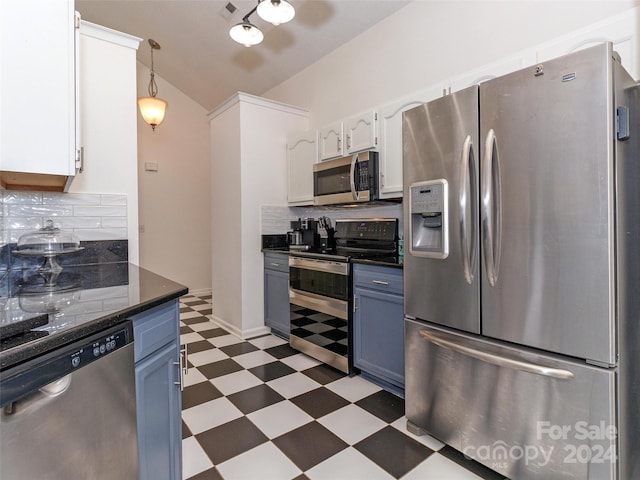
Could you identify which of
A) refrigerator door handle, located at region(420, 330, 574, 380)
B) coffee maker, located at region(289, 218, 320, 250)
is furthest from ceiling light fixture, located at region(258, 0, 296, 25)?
refrigerator door handle, located at region(420, 330, 574, 380)

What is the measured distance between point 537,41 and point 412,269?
1.55m

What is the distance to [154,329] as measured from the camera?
3.50 feet

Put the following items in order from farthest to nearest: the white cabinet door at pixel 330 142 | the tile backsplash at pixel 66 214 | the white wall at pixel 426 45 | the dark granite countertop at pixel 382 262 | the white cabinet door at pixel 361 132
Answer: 1. the white cabinet door at pixel 330 142
2. the white cabinet door at pixel 361 132
3. the dark granite countertop at pixel 382 262
4. the white wall at pixel 426 45
5. the tile backsplash at pixel 66 214

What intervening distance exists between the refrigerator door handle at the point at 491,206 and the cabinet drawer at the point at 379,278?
672 mm

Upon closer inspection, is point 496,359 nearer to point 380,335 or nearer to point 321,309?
point 380,335

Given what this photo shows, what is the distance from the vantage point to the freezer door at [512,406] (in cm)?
111

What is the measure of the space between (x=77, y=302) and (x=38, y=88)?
0.84 metres

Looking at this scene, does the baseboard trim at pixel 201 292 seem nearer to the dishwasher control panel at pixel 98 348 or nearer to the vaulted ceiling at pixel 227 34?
the vaulted ceiling at pixel 227 34

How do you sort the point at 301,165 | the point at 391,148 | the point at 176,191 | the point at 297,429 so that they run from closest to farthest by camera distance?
the point at 297,429
the point at 391,148
the point at 301,165
the point at 176,191

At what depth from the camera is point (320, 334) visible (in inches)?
100

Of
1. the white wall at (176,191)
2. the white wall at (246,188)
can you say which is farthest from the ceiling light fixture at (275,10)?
the white wall at (176,191)

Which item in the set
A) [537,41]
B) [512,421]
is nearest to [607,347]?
[512,421]

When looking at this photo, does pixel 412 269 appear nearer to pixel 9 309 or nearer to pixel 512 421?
pixel 512 421

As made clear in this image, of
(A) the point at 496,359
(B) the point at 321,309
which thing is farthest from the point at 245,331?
(A) the point at 496,359
